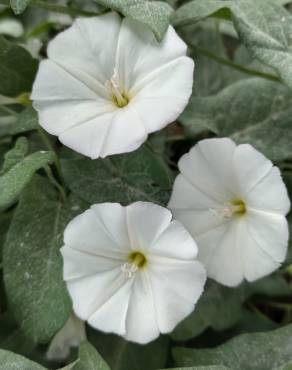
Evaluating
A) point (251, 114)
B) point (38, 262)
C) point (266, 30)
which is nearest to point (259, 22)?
point (266, 30)

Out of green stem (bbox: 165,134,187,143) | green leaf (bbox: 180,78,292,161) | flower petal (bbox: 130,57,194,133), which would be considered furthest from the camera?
green stem (bbox: 165,134,187,143)

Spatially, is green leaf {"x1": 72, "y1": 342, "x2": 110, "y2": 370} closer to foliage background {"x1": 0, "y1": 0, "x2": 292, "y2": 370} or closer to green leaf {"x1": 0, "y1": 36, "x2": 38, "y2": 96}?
foliage background {"x1": 0, "y1": 0, "x2": 292, "y2": 370}

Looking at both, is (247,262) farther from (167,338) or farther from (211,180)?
(167,338)

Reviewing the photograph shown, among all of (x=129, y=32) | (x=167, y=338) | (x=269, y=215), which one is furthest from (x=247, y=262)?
(x=129, y=32)

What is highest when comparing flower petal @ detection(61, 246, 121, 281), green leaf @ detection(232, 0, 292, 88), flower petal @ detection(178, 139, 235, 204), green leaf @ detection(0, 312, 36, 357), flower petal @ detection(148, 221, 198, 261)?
green leaf @ detection(232, 0, 292, 88)

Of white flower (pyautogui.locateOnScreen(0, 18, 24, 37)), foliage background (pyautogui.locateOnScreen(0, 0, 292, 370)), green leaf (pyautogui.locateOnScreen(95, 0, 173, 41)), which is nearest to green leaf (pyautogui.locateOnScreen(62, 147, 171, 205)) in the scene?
foliage background (pyautogui.locateOnScreen(0, 0, 292, 370))

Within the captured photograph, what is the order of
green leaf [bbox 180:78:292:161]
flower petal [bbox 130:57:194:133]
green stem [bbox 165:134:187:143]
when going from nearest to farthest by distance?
flower petal [bbox 130:57:194:133] → green leaf [bbox 180:78:292:161] → green stem [bbox 165:134:187:143]

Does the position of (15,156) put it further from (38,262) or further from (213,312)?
(213,312)
